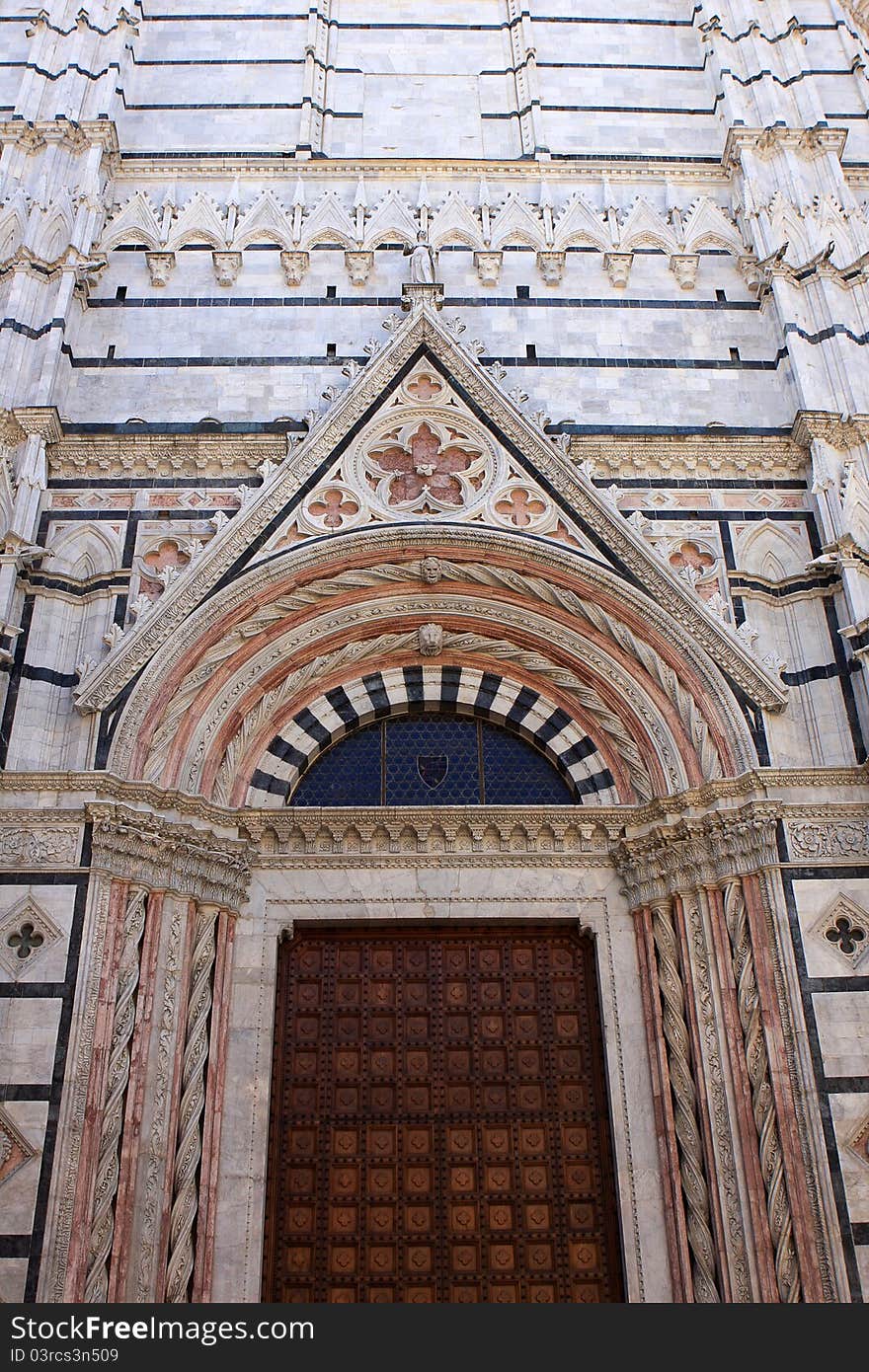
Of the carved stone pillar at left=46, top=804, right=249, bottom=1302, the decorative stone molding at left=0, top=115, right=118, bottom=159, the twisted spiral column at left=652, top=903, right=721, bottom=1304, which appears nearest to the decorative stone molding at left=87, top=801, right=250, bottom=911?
the carved stone pillar at left=46, top=804, right=249, bottom=1302

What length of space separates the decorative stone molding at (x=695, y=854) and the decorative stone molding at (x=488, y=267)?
6.23 m

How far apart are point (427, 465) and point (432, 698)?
2.13m

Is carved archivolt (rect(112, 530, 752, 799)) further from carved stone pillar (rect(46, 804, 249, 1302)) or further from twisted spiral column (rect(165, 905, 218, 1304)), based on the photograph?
twisted spiral column (rect(165, 905, 218, 1304))

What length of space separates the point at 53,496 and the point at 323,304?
3.52 meters

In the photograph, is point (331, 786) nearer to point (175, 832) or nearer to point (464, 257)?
point (175, 832)

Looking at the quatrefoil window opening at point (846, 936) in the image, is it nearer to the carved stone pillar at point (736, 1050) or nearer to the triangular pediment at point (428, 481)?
the carved stone pillar at point (736, 1050)

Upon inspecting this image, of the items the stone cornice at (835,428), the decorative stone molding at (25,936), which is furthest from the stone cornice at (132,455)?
the stone cornice at (835,428)

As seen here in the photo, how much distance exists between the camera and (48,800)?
29.6 ft

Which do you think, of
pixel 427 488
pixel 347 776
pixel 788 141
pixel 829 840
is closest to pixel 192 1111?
pixel 347 776

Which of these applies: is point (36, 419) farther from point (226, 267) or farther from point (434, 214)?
point (434, 214)

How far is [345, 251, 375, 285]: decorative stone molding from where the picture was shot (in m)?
12.5

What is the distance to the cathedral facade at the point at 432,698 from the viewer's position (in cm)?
836

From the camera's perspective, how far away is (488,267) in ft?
41.3

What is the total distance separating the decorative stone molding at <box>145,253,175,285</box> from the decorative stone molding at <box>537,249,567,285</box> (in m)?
3.82
